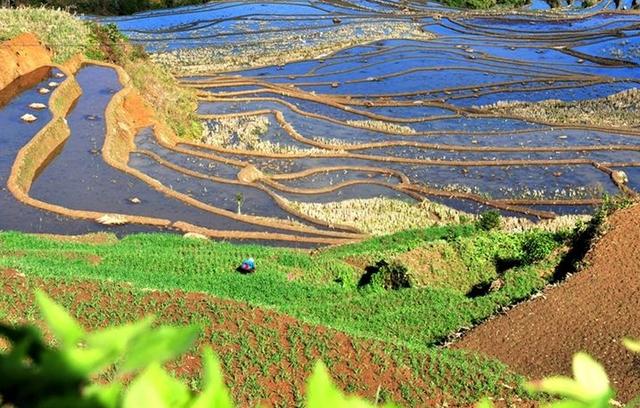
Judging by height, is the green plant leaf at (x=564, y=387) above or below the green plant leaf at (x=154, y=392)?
below

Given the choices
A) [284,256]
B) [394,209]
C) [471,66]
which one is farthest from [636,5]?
[284,256]

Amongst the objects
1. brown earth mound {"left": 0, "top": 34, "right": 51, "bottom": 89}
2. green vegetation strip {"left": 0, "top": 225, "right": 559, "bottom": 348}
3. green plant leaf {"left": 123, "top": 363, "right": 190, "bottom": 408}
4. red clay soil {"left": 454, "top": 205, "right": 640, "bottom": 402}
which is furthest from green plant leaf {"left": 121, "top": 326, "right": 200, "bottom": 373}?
brown earth mound {"left": 0, "top": 34, "right": 51, "bottom": 89}

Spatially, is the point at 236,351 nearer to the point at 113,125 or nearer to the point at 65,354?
the point at 65,354

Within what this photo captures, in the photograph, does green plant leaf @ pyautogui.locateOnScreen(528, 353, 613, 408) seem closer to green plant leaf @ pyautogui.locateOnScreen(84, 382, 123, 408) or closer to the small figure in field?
green plant leaf @ pyautogui.locateOnScreen(84, 382, 123, 408)

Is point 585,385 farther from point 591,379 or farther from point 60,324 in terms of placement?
point 60,324

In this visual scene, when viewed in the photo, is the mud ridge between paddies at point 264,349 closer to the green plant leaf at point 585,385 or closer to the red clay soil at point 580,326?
the red clay soil at point 580,326

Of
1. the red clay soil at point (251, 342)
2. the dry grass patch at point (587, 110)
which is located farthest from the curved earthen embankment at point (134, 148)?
the dry grass patch at point (587, 110)

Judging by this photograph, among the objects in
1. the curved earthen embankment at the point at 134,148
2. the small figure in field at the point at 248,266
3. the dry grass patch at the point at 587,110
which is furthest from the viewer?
the dry grass patch at the point at 587,110
